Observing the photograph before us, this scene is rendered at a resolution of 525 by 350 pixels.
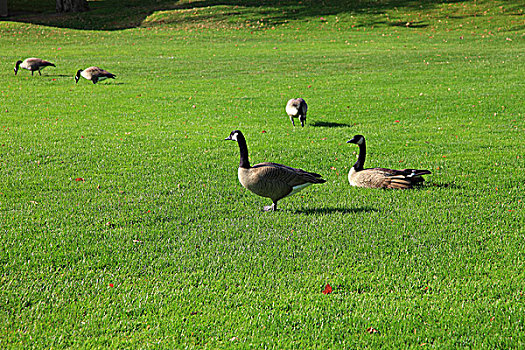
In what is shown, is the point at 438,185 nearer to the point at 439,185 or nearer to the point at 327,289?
the point at 439,185

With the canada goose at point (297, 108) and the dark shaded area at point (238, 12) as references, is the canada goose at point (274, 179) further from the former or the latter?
the dark shaded area at point (238, 12)

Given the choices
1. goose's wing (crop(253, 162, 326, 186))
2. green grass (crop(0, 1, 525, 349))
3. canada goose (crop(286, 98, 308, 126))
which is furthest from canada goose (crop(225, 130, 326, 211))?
canada goose (crop(286, 98, 308, 126))

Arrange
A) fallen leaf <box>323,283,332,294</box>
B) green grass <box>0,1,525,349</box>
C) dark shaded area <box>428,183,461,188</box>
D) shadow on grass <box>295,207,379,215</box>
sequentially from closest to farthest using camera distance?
green grass <box>0,1,525,349</box> < fallen leaf <box>323,283,332,294</box> < shadow on grass <box>295,207,379,215</box> < dark shaded area <box>428,183,461,188</box>

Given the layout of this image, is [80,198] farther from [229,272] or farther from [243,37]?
[243,37]

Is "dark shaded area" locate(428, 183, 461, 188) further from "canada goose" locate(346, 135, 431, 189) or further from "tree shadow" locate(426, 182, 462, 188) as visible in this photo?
"canada goose" locate(346, 135, 431, 189)

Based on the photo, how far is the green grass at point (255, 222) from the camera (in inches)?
198

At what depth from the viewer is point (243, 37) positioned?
4112 centimetres

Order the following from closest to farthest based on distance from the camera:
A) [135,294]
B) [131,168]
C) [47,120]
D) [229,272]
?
1. [135,294]
2. [229,272]
3. [131,168]
4. [47,120]

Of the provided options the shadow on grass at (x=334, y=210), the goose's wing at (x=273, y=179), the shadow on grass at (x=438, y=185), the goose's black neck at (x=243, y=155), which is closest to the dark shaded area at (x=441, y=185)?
the shadow on grass at (x=438, y=185)

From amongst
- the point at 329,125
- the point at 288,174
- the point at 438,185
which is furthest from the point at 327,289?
the point at 329,125

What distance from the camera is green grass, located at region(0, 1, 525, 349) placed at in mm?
5035

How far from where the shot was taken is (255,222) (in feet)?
25.0

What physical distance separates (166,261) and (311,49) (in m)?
31.0

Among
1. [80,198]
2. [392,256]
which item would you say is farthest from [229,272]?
[80,198]
